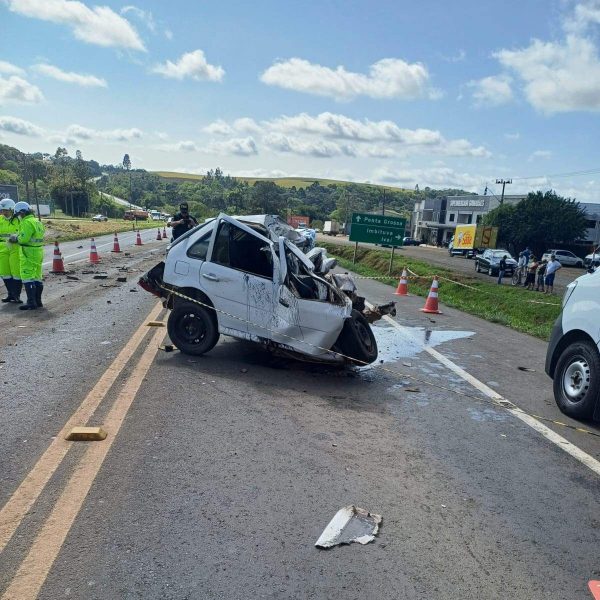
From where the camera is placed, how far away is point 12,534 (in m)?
2.88

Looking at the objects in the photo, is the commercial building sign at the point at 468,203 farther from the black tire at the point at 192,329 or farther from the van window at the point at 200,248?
the black tire at the point at 192,329

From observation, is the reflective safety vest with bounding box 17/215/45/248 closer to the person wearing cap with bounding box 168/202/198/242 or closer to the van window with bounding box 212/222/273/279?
the person wearing cap with bounding box 168/202/198/242

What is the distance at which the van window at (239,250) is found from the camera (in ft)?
22.2

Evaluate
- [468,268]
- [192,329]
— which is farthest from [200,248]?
[468,268]

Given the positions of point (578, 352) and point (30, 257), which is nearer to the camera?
point (578, 352)

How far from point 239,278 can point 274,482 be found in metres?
3.48

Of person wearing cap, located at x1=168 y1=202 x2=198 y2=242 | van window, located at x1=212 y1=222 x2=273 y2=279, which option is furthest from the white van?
person wearing cap, located at x1=168 y1=202 x2=198 y2=242

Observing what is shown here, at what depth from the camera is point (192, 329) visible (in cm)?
696

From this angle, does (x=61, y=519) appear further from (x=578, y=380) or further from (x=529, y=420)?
(x=578, y=380)

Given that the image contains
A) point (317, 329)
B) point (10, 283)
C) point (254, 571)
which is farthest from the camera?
point (10, 283)

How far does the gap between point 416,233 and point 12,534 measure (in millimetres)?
91485

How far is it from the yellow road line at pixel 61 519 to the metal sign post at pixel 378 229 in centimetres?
2150

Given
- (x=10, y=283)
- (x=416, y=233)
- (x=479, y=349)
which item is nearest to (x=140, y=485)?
(x=479, y=349)

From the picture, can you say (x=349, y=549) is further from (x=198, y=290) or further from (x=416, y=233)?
(x=416, y=233)
